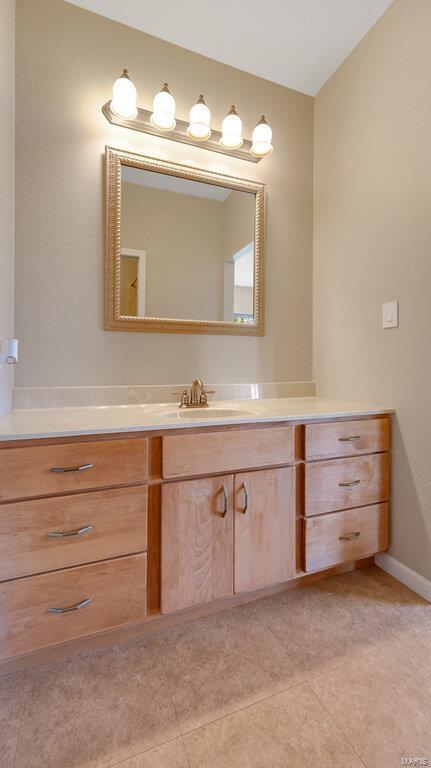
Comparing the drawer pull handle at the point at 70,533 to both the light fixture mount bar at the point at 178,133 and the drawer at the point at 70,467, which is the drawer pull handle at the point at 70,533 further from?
the light fixture mount bar at the point at 178,133

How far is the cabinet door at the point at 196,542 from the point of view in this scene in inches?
45.3

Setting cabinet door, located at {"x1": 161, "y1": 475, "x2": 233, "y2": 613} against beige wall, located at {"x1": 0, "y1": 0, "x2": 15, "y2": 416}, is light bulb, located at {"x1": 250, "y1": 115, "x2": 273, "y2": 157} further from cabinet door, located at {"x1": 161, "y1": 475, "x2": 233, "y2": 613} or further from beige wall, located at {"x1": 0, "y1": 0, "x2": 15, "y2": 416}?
cabinet door, located at {"x1": 161, "y1": 475, "x2": 233, "y2": 613}

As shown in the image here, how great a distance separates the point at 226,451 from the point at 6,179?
4.42ft

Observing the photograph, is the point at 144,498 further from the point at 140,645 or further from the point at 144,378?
the point at 144,378

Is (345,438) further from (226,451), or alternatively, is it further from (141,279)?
(141,279)

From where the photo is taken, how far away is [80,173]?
1509mm

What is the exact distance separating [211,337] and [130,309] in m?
0.44

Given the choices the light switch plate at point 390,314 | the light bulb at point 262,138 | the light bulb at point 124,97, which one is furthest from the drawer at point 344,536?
the light bulb at point 124,97

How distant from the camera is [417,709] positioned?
0.95 meters

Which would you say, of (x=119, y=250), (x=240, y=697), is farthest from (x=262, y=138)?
(x=240, y=697)

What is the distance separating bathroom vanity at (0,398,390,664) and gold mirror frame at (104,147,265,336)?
45 centimetres

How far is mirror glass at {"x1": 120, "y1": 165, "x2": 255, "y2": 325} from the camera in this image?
1604 mm

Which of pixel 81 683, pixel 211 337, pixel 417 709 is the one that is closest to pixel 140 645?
pixel 81 683

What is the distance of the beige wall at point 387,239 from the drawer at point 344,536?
0.27 feet
